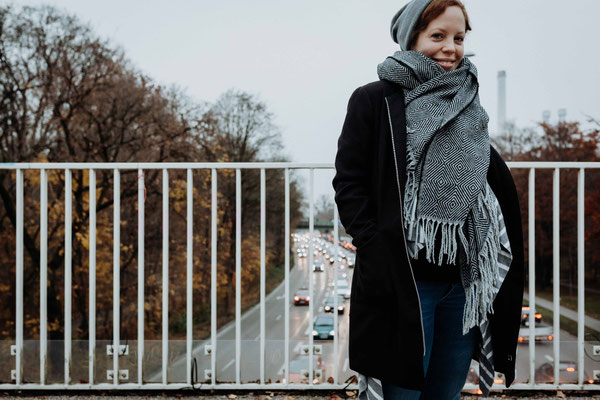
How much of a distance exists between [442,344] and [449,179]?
Answer: 0.45 meters

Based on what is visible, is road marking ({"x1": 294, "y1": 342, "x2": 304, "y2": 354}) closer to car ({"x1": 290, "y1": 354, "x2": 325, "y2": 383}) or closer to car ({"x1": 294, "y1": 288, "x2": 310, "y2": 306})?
car ({"x1": 290, "y1": 354, "x2": 325, "y2": 383})

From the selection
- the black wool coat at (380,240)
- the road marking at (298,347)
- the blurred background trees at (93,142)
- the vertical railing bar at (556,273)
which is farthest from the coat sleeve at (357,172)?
the blurred background trees at (93,142)

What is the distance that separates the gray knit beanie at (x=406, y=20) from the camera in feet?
3.99

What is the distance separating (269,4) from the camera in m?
41.8

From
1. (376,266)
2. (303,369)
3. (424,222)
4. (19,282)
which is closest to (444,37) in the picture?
(424,222)

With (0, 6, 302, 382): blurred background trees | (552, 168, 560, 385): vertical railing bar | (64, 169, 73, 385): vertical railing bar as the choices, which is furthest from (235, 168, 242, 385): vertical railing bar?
(0, 6, 302, 382): blurred background trees

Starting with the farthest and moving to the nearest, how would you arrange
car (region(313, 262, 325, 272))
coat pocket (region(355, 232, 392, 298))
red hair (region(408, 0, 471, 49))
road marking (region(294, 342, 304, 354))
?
car (region(313, 262, 325, 272)) → road marking (region(294, 342, 304, 354)) → red hair (region(408, 0, 471, 49)) → coat pocket (region(355, 232, 392, 298))

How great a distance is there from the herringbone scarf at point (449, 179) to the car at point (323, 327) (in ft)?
3.18

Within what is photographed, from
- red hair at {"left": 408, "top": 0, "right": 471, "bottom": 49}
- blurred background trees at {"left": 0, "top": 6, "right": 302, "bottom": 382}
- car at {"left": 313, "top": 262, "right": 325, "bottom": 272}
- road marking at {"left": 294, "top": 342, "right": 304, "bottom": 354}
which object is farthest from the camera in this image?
blurred background trees at {"left": 0, "top": 6, "right": 302, "bottom": 382}

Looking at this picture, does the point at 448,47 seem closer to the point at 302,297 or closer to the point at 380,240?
the point at 380,240

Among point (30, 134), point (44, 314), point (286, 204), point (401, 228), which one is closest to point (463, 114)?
point (401, 228)

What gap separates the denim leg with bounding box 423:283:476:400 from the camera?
1.21 metres

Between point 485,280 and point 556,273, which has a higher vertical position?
point 485,280

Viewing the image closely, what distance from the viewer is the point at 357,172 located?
3.80 feet
